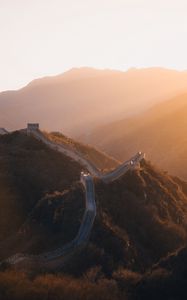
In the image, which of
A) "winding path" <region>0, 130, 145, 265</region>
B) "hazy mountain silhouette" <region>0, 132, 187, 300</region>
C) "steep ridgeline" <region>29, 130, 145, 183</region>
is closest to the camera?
"hazy mountain silhouette" <region>0, 132, 187, 300</region>

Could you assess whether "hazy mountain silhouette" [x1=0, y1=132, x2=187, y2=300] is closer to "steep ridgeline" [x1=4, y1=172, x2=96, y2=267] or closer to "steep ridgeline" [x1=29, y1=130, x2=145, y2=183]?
"steep ridgeline" [x1=4, y1=172, x2=96, y2=267]

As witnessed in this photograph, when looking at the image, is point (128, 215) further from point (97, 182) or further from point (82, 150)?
point (82, 150)


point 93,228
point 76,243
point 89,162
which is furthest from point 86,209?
point 89,162

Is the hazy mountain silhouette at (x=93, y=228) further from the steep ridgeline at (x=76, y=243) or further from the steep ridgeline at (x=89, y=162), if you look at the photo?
the steep ridgeline at (x=89, y=162)

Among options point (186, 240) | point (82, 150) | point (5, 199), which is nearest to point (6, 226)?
point (5, 199)

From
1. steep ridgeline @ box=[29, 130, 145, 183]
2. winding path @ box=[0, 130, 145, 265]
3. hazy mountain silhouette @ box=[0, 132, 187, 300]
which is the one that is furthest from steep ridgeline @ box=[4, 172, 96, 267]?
steep ridgeline @ box=[29, 130, 145, 183]

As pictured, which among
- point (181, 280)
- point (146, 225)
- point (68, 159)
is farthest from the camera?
point (68, 159)

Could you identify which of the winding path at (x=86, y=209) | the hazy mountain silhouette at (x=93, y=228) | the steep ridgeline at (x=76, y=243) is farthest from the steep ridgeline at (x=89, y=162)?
the steep ridgeline at (x=76, y=243)

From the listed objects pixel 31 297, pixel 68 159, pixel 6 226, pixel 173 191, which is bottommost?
pixel 31 297
